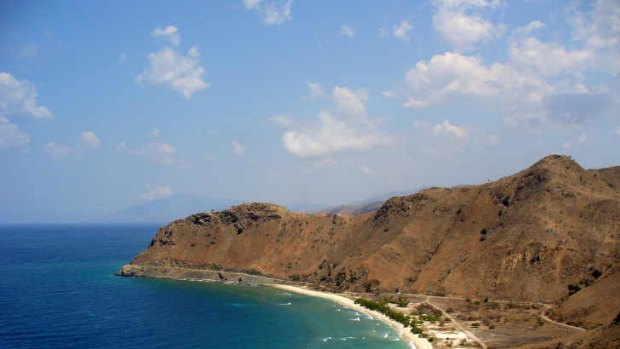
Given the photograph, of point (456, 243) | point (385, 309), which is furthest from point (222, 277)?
point (456, 243)

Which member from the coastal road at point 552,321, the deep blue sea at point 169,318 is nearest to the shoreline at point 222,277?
the deep blue sea at point 169,318

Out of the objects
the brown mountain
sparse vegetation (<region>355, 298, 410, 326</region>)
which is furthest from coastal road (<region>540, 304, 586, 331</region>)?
sparse vegetation (<region>355, 298, 410, 326</region>)

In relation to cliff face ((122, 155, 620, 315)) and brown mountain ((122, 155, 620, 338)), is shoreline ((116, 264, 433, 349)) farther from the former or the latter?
cliff face ((122, 155, 620, 315))

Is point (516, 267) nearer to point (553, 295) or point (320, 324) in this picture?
point (553, 295)

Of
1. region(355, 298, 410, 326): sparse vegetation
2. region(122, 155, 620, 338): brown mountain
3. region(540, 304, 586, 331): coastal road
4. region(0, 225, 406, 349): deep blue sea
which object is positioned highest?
region(122, 155, 620, 338): brown mountain

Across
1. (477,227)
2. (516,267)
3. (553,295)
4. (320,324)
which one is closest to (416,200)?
(477,227)

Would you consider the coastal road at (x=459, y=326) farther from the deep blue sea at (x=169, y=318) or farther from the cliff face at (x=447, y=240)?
the deep blue sea at (x=169, y=318)
